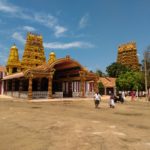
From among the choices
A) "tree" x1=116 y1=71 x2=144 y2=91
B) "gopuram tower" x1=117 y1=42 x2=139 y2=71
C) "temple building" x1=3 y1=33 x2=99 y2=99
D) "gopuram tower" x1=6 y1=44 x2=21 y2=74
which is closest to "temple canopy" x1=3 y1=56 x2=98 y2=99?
"temple building" x1=3 y1=33 x2=99 y2=99

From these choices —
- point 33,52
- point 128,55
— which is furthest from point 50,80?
point 128,55

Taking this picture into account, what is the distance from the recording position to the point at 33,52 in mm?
64312

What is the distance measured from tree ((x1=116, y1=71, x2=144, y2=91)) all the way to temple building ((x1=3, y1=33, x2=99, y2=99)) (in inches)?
371

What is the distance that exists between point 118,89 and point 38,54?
79.0ft

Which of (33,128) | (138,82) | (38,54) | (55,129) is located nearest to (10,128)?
(33,128)

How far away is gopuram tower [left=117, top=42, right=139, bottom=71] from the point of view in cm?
8412

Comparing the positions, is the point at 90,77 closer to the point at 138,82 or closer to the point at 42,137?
the point at 138,82

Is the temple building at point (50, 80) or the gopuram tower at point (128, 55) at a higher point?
the gopuram tower at point (128, 55)

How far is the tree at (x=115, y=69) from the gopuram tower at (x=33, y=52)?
19.9 m

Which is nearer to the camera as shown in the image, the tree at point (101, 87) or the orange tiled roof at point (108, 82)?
the tree at point (101, 87)

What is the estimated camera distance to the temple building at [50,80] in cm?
2964

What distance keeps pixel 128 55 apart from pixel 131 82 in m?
36.2

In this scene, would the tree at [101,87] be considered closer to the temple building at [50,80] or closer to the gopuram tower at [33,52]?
→ the temple building at [50,80]

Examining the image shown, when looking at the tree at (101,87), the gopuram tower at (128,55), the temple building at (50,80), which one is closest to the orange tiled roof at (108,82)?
the tree at (101,87)
